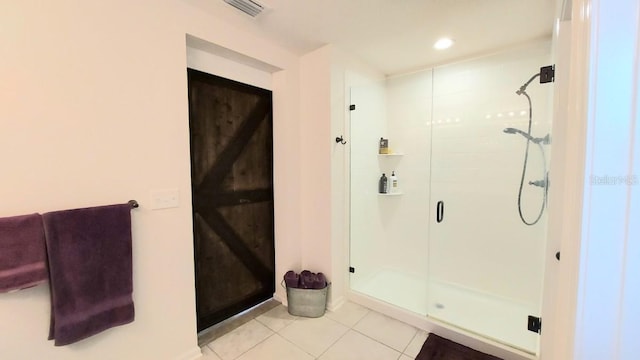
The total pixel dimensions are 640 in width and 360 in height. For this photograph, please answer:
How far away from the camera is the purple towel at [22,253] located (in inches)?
44.3

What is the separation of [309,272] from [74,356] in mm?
1612

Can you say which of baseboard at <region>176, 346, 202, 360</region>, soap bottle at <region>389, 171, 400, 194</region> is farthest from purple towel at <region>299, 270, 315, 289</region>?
soap bottle at <region>389, 171, 400, 194</region>

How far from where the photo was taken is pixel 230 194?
2.21m

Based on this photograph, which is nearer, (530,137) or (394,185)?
(530,137)

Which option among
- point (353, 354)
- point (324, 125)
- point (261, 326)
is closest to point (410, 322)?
point (353, 354)

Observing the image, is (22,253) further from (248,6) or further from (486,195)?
(486,195)

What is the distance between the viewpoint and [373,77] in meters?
2.85

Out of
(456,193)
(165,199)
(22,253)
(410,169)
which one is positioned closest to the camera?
(22,253)

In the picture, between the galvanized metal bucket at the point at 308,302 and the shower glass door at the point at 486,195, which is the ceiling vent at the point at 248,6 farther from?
the galvanized metal bucket at the point at 308,302

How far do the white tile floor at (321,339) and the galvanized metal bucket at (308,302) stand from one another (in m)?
0.05

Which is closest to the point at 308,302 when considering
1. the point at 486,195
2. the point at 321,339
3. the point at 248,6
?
the point at 321,339

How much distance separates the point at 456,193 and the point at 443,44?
1.47m

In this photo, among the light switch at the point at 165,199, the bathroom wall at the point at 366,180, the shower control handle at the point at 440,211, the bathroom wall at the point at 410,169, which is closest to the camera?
the light switch at the point at 165,199

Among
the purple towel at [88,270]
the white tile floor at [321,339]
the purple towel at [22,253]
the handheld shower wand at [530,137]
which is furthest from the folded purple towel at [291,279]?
the handheld shower wand at [530,137]
